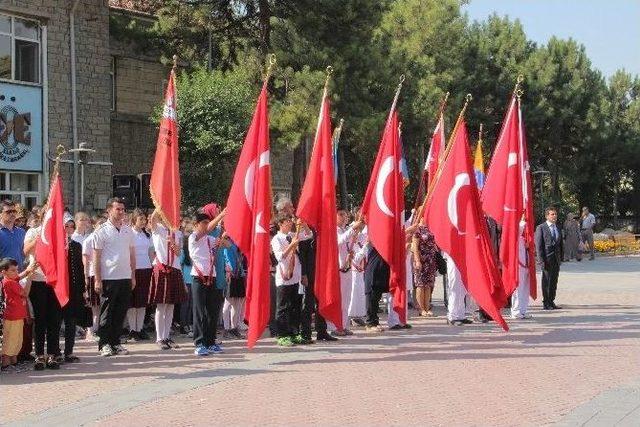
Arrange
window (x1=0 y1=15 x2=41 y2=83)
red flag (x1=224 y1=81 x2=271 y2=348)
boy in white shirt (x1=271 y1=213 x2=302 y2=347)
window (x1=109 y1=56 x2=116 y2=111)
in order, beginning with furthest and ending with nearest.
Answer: window (x1=109 y1=56 x2=116 y2=111) < window (x1=0 y1=15 x2=41 y2=83) < boy in white shirt (x1=271 y1=213 x2=302 y2=347) < red flag (x1=224 y1=81 x2=271 y2=348)

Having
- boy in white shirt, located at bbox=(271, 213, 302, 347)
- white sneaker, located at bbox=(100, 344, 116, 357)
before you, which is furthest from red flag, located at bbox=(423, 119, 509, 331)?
white sneaker, located at bbox=(100, 344, 116, 357)

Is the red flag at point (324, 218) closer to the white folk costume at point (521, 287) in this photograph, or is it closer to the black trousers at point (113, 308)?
the black trousers at point (113, 308)

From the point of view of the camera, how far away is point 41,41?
25625mm

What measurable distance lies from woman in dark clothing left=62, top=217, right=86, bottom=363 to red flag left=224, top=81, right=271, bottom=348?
1.88 metres

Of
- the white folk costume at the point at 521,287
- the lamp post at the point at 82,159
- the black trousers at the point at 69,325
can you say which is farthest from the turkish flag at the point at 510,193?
the lamp post at the point at 82,159

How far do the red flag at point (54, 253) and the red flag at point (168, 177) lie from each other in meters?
1.56

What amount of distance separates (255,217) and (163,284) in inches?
62.3

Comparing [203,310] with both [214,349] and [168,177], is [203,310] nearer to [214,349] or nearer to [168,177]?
[214,349]

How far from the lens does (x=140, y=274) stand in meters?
14.2

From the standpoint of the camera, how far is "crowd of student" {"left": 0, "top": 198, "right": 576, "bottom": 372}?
1201 cm

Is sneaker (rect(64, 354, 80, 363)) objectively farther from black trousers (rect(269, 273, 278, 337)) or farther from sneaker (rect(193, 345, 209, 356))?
black trousers (rect(269, 273, 278, 337))

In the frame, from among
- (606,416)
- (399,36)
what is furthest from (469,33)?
(606,416)

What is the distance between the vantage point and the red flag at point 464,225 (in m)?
14.4

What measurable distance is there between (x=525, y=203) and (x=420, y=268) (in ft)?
6.81
